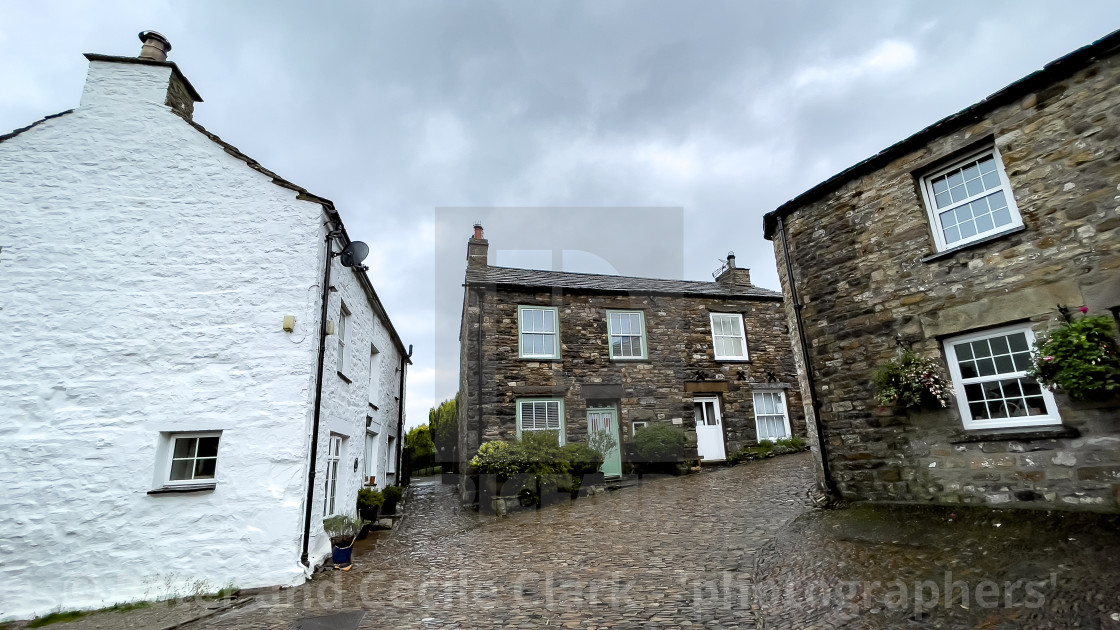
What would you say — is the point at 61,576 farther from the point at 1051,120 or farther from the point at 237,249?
the point at 1051,120

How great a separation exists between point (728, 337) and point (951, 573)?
13.2m

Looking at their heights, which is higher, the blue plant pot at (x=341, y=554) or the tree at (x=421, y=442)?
the tree at (x=421, y=442)

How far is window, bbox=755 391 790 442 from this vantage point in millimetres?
17375

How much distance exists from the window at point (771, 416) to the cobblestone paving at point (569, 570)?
570 centimetres

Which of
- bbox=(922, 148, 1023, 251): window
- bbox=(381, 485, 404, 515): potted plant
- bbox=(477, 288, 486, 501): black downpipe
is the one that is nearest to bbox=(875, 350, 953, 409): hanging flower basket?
bbox=(922, 148, 1023, 251): window

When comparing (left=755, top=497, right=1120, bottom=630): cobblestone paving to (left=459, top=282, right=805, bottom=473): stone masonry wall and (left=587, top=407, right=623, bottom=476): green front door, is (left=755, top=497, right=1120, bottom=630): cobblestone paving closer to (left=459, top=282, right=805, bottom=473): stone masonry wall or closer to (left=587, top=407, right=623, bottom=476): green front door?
(left=587, top=407, right=623, bottom=476): green front door

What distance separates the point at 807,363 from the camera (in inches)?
364

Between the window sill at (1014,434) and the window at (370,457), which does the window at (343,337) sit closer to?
the window at (370,457)

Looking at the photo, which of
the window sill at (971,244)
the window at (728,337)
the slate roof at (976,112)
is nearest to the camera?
the slate roof at (976,112)

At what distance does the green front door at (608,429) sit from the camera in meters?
15.8

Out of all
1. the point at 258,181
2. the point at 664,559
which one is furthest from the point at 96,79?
the point at 664,559

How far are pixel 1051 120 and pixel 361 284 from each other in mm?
11564

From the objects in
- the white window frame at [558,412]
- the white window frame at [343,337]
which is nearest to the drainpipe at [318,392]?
the white window frame at [343,337]

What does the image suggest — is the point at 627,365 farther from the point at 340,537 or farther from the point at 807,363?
the point at 340,537
